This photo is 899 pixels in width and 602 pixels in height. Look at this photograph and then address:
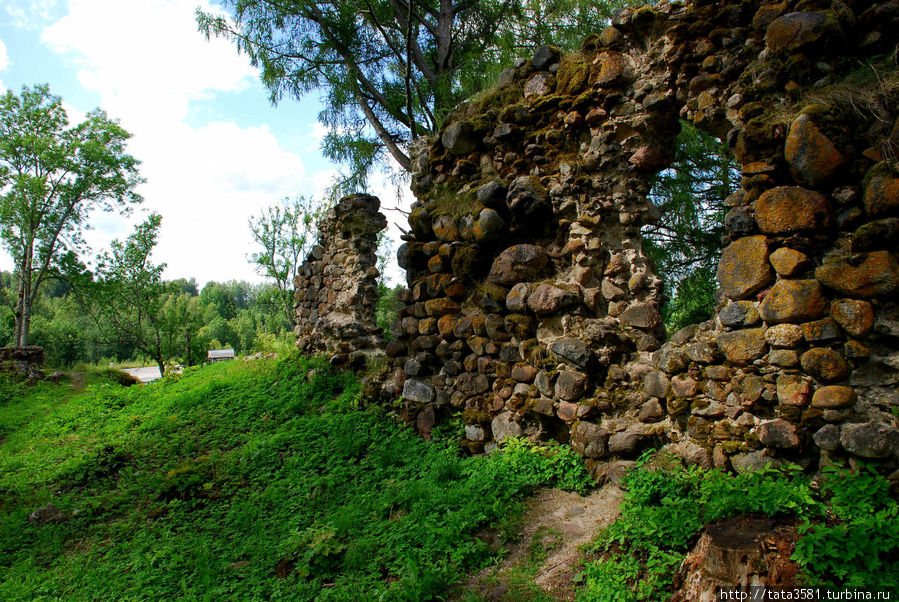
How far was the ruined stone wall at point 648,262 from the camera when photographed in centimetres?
267

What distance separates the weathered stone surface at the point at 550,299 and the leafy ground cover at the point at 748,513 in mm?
1579

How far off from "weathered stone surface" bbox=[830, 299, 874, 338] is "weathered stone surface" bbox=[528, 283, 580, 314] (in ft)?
6.20

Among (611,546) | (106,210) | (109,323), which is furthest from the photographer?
(106,210)

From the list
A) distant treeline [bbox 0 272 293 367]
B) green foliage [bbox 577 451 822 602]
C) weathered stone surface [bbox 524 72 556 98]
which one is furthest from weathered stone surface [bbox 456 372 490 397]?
distant treeline [bbox 0 272 293 367]

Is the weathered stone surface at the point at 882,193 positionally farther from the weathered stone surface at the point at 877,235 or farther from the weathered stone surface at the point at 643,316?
the weathered stone surface at the point at 643,316

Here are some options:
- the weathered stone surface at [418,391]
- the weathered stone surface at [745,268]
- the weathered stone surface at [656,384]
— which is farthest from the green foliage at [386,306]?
the weathered stone surface at [745,268]

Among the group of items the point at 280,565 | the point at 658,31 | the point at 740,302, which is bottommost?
the point at 280,565

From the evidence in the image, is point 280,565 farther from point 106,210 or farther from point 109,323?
point 106,210

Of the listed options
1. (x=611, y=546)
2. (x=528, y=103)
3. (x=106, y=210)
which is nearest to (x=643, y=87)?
(x=528, y=103)

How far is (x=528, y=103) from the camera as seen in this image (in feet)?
16.1

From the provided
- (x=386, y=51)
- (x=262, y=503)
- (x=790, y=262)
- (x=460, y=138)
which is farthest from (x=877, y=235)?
(x=386, y=51)

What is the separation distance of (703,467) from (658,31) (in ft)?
11.2

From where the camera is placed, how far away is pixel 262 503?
4270 mm

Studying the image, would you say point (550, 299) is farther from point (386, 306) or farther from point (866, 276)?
point (386, 306)
